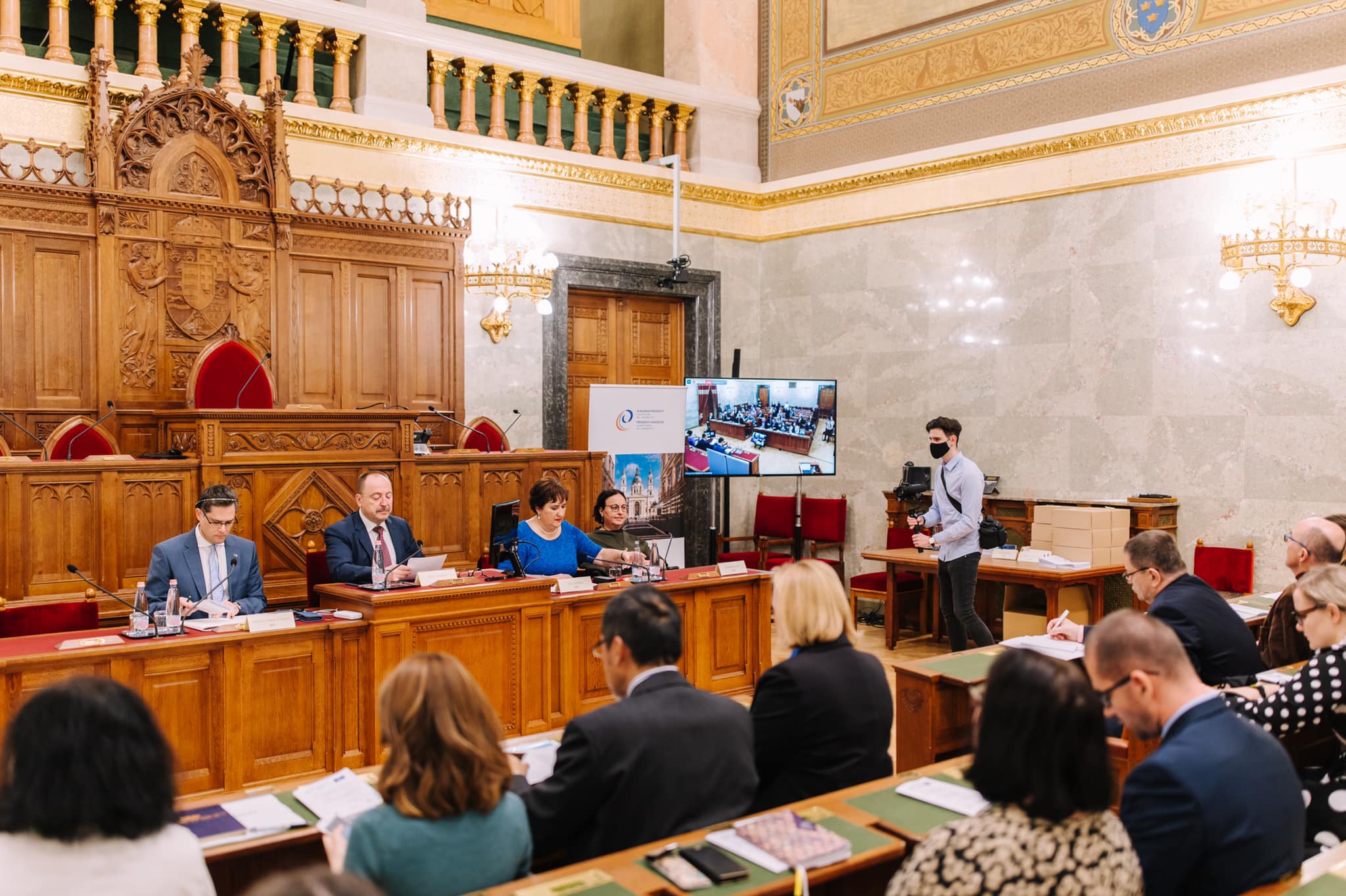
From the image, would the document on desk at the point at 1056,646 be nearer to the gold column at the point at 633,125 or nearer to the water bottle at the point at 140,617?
the water bottle at the point at 140,617

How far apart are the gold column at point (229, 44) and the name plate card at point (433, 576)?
456 centimetres

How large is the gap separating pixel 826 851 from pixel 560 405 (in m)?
7.09

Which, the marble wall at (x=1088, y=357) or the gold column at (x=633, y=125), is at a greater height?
the gold column at (x=633, y=125)

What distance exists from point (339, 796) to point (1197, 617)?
2770 millimetres

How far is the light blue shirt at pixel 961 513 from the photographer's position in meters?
6.60

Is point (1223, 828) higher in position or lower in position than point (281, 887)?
lower

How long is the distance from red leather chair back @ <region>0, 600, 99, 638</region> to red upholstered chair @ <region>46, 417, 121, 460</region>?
1724 millimetres

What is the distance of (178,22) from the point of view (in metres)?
8.11

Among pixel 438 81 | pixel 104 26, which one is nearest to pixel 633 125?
pixel 438 81

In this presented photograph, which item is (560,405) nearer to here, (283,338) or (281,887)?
(283,338)

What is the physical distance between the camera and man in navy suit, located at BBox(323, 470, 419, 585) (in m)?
5.28

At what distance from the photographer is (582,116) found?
9.59 m

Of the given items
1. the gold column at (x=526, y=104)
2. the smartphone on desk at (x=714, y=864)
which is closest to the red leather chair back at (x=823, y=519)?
the gold column at (x=526, y=104)

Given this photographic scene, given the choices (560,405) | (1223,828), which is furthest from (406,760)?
(560,405)
